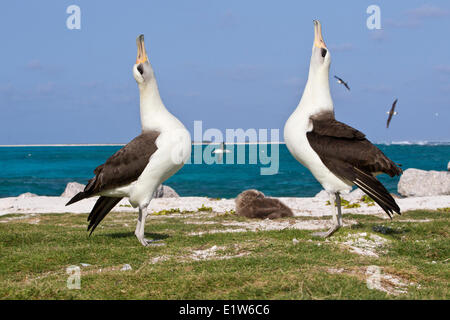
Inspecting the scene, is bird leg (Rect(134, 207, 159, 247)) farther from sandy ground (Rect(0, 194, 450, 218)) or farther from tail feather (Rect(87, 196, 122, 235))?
sandy ground (Rect(0, 194, 450, 218))

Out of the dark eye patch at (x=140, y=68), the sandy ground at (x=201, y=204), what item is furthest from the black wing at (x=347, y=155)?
the sandy ground at (x=201, y=204)

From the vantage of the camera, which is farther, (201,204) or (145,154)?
(201,204)

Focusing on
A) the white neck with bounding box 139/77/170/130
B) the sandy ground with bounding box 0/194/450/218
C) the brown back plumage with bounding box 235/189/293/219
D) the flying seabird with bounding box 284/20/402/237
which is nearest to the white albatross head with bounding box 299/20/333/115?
the flying seabird with bounding box 284/20/402/237

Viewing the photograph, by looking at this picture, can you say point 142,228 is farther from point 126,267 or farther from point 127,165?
A: point 126,267

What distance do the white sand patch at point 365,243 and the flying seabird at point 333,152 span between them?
0.62 meters

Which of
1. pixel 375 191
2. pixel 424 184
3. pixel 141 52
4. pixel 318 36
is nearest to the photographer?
pixel 375 191

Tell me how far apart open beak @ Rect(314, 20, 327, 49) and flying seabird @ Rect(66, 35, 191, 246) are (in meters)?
2.96

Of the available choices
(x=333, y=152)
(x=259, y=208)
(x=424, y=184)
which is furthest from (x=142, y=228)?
(x=424, y=184)

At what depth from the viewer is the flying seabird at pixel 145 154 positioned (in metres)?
8.46

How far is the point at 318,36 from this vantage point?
30.7ft

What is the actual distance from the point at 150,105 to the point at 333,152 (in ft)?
10.8
